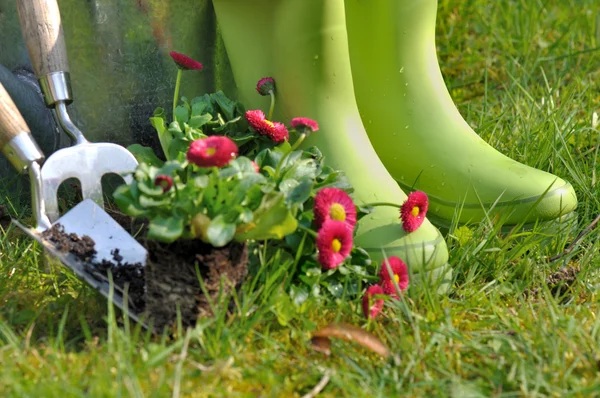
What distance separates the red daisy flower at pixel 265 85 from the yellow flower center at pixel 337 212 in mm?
313

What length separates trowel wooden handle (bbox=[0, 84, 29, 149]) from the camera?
135 cm

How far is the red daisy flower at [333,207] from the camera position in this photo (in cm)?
127

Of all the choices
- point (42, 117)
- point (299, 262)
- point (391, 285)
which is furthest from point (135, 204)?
point (42, 117)

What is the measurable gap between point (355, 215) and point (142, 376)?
1.45 feet

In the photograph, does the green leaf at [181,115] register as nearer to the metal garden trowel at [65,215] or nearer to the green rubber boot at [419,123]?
the metal garden trowel at [65,215]

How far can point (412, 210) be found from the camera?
1355 mm

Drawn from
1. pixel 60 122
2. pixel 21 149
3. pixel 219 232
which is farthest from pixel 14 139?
pixel 219 232

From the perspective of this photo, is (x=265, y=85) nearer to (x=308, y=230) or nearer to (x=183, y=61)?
(x=183, y=61)

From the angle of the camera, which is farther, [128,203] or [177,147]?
[177,147]

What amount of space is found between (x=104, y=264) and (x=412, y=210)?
514 mm

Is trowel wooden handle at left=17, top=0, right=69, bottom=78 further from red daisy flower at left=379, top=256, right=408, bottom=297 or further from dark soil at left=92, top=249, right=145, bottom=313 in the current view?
red daisy flower at left=379, top=256, right=408, bottom=297

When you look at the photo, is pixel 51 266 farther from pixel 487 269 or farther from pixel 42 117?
pixel 487 269

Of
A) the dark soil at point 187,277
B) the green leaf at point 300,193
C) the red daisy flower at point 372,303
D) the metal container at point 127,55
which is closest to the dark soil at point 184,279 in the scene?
the dark soil at point 187,277

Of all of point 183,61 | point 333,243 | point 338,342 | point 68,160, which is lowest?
point 338,342
